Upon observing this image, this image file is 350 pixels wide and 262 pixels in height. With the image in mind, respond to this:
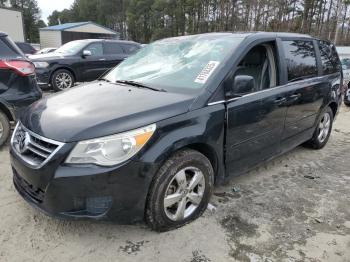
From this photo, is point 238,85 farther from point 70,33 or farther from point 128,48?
point 70,33

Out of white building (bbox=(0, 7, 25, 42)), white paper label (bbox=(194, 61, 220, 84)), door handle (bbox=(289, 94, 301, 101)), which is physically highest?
white building (bbox=(0, 7, 25, 42))

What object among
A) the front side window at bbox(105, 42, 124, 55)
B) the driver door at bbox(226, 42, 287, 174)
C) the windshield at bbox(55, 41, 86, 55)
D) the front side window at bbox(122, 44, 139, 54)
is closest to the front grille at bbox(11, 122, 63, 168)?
the driver door at bbox(226, 42, 287, 174)

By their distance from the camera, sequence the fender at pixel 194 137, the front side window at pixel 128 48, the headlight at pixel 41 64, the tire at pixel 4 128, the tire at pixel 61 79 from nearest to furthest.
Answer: the fender at pixel 194 137, the tire at pixel 4 128, the headlight at pixel 41 64, the tire at pixel 61 79, the front side window at pixel 128 48

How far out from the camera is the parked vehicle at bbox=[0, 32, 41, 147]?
4395mm

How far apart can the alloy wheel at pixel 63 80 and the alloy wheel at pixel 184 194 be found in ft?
23.7

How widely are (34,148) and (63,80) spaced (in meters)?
7.15

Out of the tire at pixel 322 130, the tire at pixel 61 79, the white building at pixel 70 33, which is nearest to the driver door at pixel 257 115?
the tire at pixel 322 130

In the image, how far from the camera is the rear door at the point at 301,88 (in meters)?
3.84

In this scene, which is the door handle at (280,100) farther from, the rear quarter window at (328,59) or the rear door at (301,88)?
the rear quarter window at (328,59)

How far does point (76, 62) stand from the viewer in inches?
365

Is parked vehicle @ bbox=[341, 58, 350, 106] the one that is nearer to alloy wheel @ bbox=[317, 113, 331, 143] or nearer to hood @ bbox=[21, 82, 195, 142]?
alloy wheel @ bbox=[317, 113, 331, 143]

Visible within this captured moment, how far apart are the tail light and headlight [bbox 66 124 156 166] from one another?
2720mm

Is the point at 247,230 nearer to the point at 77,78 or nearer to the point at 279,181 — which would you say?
the point at 279,181

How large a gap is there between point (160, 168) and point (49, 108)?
45.4 inches
